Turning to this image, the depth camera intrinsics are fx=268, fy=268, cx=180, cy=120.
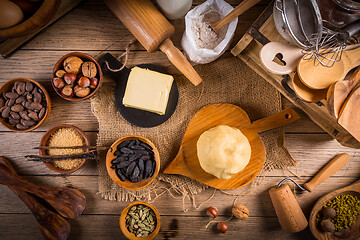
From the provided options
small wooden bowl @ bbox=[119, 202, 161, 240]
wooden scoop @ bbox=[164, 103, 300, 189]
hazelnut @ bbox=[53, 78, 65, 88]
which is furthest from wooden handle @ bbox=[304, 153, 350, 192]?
hazelnut @ bbox=[53, 78, 65, 88]

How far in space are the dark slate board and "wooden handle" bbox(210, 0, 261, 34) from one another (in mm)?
289

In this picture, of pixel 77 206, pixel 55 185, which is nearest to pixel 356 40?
pixel 77 206

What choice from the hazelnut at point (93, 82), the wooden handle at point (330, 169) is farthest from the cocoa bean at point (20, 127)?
the wooden handle at point (330, 169)

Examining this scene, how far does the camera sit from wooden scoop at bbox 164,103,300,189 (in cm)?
116

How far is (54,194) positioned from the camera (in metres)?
1.11

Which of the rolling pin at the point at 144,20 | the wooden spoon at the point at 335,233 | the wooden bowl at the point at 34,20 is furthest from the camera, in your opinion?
the wooden spoon at the point at 335,233

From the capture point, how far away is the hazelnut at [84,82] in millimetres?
1055

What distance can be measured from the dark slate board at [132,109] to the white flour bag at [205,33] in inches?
6.8

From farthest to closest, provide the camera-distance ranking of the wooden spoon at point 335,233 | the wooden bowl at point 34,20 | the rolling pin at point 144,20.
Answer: the wooden spoon at point 335,233 → the rolling pin at point 144,20 → the wooden bowl at point 34,20

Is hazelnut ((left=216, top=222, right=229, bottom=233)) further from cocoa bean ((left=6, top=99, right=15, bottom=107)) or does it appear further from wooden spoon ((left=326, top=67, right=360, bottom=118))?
cocoa bean ((left=6, top=99, right=15, bottom=107))

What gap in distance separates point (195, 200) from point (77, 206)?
0.51 metres

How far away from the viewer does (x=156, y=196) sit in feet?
3.93

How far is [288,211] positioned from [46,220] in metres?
1.01

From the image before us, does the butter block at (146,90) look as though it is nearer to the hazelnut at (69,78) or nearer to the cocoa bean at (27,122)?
the hazelnut at (69,78)
